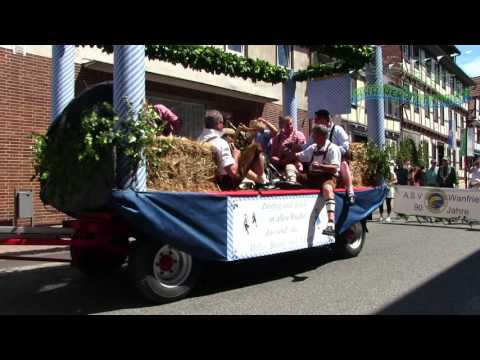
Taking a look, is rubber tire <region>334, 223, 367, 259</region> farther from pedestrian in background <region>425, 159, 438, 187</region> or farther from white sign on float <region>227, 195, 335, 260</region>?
pedestrian in background <region>425, 159, 438, 187</region>

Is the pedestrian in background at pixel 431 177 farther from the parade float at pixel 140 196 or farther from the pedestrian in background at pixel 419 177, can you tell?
the parade float at pixel 140 196

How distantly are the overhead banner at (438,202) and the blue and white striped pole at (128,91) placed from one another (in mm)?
9691

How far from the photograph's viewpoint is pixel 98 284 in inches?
231

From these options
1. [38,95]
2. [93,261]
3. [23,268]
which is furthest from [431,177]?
[23,268]

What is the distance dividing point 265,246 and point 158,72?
337 inches

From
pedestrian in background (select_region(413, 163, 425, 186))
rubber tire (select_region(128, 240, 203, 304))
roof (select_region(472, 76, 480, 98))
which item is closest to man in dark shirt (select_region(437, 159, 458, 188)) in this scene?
pedestrian in background (select_region(413, 163, 425, 186))

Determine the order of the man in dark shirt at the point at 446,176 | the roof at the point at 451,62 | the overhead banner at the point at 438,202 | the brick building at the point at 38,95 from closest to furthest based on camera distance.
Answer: the brick building at the point at 38,95 → the overhead banner at the point at 438,202 → the man in dark shirt at the point at 446,176 → the roof at the point at 451,62

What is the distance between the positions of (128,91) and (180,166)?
37.7 inches

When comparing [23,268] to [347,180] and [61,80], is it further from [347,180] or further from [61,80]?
[347,180]

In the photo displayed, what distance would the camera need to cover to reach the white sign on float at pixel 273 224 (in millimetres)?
5344

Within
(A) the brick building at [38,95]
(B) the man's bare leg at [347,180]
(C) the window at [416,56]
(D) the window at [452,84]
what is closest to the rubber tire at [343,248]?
(B) the man's bare leg at [347,180]

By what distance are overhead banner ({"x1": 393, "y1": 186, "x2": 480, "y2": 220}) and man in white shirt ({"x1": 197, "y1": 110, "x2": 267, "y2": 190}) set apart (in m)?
7.96

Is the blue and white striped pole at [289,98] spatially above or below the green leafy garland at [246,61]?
below
